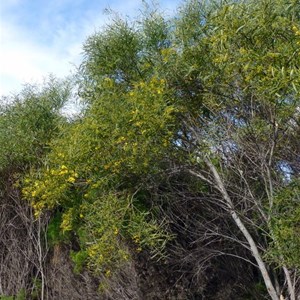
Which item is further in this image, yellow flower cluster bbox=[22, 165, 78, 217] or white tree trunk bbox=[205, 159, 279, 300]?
yellow flower cluster bbox=[22, 165, 78, 217]

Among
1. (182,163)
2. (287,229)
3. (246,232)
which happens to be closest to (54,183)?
(182,163)

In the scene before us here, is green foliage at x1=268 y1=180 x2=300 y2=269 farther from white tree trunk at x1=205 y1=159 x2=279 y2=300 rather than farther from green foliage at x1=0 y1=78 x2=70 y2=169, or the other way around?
Result: green foliage at x1=0 y1=78 x2=70 y2=169

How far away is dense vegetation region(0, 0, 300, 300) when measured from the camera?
270 inches

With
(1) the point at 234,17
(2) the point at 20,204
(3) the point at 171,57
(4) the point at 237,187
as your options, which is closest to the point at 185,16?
(3) the point at 171,57

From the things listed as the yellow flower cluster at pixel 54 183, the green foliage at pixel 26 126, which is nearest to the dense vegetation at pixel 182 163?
the yellow flower cluster at pixel 54 183

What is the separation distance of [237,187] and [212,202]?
2.90ft

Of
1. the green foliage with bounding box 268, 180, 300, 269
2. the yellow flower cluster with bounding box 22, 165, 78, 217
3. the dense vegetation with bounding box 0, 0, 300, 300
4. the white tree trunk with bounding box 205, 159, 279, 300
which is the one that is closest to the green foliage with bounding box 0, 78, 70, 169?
the dense vegetation with bounding box 0, 0, 300, 300

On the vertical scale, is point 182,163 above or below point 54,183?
below

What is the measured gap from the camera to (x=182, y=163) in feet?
29.6

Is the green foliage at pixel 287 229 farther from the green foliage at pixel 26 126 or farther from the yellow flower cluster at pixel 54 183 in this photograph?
the green foliage at pixel 26 126

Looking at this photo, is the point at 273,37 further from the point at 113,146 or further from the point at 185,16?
the point at 113,146

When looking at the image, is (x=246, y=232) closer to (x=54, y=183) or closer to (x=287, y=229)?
(x=287, y=229)

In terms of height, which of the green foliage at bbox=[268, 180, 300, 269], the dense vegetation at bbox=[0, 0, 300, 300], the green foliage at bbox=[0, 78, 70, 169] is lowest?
the green foliage at bbox=[268, 180, 300, 269]

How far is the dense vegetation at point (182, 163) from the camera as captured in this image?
6863 millimetres
